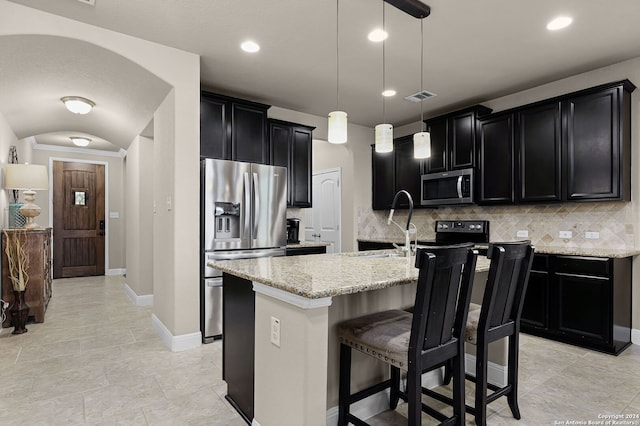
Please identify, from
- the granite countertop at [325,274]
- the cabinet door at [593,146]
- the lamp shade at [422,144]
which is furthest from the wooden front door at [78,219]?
the cabinet door at [593,146]

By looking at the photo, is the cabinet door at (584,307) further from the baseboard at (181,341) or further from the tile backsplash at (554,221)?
the baseboard at (181,341)

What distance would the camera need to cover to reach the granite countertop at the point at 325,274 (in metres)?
1.49

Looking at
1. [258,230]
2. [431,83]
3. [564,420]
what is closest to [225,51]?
[258,230]

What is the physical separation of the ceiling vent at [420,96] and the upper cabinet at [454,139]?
1.21ft

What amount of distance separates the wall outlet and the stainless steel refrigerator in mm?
1936

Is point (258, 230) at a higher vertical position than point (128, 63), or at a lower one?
lower

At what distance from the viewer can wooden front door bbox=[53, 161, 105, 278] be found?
6.95 meters

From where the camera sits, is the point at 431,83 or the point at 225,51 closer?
the point at 225,51

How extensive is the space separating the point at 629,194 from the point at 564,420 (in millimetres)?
2418

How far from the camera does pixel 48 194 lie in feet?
22.2

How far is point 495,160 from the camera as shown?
13.8ft

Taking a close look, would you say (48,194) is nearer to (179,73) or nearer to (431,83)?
(179,73)

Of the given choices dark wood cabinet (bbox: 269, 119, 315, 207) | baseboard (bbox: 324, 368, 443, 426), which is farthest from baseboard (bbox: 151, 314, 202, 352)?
dark wood cabinet (bbox: 269, 119, 315, 207)

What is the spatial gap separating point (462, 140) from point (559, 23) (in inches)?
70.3
